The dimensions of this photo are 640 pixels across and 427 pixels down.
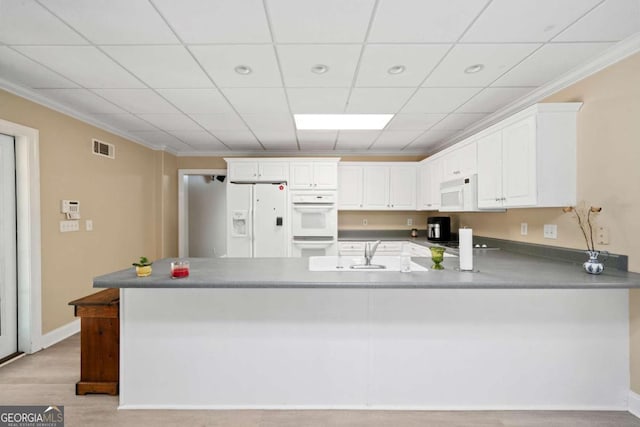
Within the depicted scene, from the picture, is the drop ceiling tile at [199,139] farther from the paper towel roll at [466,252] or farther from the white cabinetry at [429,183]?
the paper towel roll at [466,252]

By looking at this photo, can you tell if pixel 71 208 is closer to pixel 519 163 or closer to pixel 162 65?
pixel 162 65

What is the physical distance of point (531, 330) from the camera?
1942 millimetres

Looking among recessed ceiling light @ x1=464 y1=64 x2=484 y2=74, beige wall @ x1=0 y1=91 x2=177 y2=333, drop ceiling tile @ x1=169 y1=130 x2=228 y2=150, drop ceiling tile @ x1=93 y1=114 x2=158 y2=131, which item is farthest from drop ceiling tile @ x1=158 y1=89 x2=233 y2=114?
recessed ceiling light @ x1=464 y1=64 x2=484 y2=74

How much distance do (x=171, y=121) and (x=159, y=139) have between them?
1.09m

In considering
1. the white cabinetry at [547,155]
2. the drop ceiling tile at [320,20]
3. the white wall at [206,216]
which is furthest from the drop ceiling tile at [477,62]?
the white wall at [206,216]

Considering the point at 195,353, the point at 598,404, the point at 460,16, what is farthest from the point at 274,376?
the point at 460,16

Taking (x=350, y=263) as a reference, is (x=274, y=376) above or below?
below

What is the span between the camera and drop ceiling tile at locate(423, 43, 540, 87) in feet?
6.55

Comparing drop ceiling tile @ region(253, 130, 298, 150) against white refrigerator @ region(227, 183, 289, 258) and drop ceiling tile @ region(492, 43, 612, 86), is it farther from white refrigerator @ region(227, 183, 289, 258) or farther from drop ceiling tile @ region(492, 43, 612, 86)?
drop ceiling tile @ region(492, 43, 612, 86)

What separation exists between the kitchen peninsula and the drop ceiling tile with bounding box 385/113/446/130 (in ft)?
6.72

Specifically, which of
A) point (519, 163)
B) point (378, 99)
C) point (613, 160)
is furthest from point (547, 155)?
point (378, 99)

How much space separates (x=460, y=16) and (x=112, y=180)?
4171mm

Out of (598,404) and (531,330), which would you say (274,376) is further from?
(598,404)

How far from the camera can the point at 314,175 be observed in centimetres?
473
